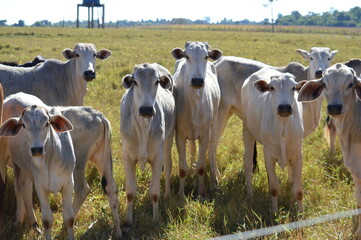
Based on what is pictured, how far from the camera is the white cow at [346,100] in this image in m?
4.71

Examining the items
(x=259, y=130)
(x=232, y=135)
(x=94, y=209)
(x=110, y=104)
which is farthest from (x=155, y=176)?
(x=110, y=104)

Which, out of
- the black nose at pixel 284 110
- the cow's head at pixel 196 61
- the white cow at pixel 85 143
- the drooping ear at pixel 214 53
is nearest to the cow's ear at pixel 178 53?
the cow's head at pixel 196 61

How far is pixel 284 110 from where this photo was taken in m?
5.29

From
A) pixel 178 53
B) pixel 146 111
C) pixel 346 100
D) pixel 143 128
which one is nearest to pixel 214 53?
pixel 178 53

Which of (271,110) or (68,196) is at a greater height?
(271,110)

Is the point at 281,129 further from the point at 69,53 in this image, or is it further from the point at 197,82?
the point at 69,53

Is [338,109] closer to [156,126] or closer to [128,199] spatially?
[156,126]

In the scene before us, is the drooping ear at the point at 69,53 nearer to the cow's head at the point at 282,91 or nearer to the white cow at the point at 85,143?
the white cow at the point at 85,143

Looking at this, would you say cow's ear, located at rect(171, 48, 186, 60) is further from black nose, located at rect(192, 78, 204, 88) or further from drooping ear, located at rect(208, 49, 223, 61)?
black nose, located at rect(192, 78, 204, 88)

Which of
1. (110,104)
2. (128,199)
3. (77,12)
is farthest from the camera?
(77,12)

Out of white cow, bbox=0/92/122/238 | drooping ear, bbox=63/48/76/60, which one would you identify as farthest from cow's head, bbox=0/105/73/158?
drooping ear, bbox=63/48/76/60

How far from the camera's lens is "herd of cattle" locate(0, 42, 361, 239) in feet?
15.8

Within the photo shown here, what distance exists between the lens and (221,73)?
816 centimetres

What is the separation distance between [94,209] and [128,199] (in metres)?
0.46
